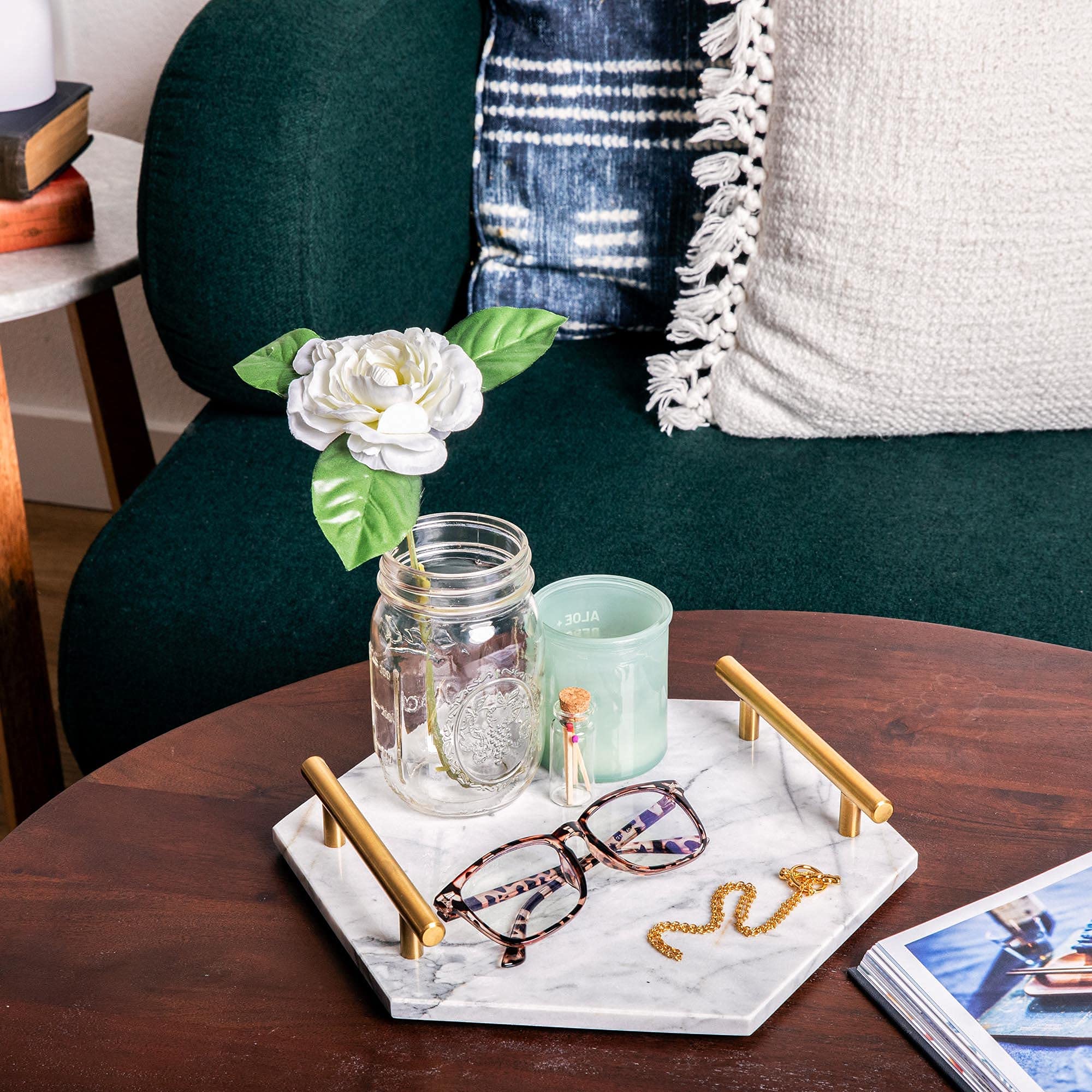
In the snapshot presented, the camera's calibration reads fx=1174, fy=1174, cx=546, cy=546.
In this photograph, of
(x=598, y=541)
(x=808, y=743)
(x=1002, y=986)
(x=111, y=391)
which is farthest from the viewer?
(x=111, y=391)

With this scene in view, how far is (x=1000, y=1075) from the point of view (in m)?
0.45

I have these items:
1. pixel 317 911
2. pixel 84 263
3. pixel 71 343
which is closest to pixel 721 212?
pixel 84 263

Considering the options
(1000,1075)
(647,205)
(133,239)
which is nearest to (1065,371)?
(647,205)

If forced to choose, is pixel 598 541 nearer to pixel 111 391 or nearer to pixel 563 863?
pixel 563 863

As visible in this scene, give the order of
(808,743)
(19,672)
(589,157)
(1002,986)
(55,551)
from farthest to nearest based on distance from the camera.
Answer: (55,551) → (589,157) → (19,672) → (808,743) → (1002,986)

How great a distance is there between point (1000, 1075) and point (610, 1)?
1.05 metres

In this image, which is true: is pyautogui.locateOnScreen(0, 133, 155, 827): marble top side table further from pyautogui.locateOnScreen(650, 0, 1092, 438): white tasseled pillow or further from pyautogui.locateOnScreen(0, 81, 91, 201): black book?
pyautogui.locateOnScreen(650, 0, 1092, 438): white tasseled pillow

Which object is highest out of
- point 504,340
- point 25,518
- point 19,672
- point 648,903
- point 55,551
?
point 504,340

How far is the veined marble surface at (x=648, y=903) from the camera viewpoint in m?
0.48

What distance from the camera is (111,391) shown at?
1.44m

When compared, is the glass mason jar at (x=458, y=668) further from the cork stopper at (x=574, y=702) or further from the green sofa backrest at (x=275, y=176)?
the green sofa backrest at (x=275, y=176)

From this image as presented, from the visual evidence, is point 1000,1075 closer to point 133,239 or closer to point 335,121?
point 335,121

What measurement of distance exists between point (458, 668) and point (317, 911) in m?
0.13

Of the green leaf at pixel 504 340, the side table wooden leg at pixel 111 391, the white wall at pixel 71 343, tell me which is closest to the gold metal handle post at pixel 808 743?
the green leaf at pixel 504 340
